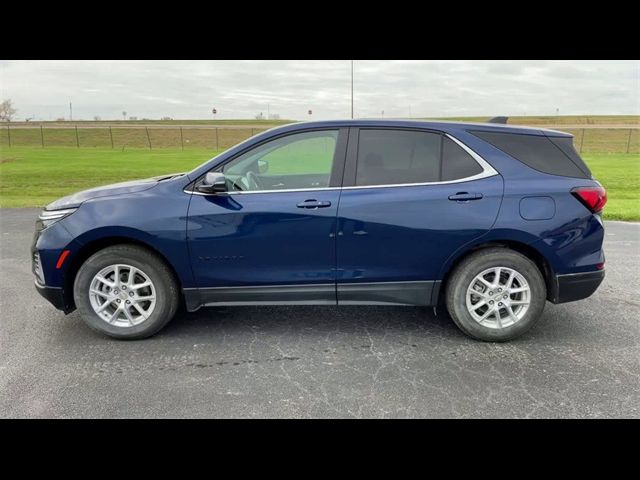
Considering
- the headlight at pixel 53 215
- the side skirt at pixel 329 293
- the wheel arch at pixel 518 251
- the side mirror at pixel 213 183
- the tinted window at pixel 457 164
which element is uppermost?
the tinted window at pixel 457 164

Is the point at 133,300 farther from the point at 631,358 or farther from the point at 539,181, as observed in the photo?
the point at 631,358

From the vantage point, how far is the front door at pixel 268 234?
361cm

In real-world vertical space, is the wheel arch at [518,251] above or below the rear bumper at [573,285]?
above

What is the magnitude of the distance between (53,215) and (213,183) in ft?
4.68

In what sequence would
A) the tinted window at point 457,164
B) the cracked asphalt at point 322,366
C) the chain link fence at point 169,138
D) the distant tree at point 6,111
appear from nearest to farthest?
the cracked asphalt at point 322,366 < the tinted window at point 457,164 < the chain link fence at point 169,138 < the distant tree at point 6,111

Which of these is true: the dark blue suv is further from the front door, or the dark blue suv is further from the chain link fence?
the chain link fence

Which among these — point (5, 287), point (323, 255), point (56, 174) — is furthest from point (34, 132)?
point (323, 255)

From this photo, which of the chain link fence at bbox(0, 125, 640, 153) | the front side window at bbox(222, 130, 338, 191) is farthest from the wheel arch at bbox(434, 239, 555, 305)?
the chain link fence at bbox(0, 125, 640, 153)

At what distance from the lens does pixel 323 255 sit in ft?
12.0

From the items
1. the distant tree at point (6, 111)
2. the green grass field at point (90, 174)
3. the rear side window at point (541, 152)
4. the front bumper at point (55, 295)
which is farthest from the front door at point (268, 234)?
the distant tree at point (6, 111)

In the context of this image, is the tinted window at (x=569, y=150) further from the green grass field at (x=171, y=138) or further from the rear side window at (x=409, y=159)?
the green grass field at (x=171, y=138)

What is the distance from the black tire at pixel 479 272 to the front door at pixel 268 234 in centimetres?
101

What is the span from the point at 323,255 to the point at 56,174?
1829 centimetres

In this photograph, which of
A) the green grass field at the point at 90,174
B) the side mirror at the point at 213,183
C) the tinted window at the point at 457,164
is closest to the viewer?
the side mirror at the point at 213,183
